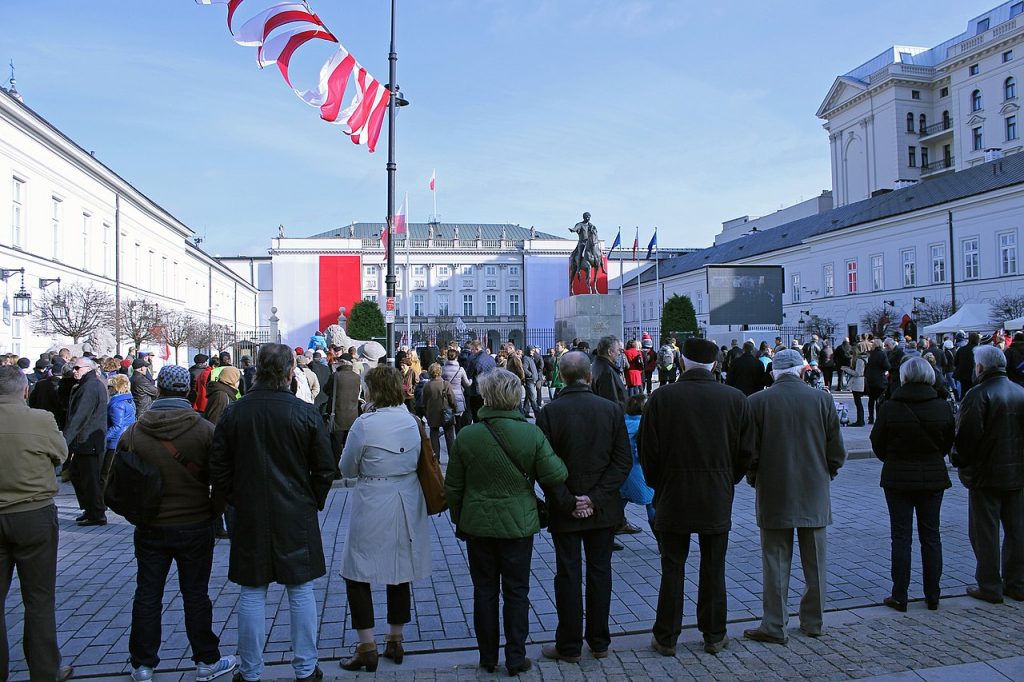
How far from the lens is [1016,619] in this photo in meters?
5.11

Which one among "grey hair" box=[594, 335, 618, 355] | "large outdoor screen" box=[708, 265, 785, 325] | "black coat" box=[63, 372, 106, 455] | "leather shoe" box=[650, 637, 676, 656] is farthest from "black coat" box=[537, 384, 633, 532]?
"large outdoor screen" box=[708, 265, 785, 325]

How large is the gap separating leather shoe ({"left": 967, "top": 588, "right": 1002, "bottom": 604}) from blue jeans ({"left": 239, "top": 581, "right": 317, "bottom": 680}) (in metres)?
4.74

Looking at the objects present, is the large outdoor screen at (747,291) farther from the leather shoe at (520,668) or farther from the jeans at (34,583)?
the jeans at (34,583)

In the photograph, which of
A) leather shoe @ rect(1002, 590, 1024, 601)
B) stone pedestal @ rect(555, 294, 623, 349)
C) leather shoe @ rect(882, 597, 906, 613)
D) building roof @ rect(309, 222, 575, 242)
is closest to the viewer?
leather shoe @ rect(882, 597, 906, 613)

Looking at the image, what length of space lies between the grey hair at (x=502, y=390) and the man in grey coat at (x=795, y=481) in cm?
172

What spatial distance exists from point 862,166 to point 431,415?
2663 inches

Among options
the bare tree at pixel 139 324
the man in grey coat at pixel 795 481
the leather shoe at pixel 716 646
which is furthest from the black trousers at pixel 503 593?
the bare tree at pixel 139 324

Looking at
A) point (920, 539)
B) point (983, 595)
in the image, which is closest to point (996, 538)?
point (983, 595)

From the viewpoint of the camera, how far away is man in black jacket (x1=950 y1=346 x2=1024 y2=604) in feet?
18.0

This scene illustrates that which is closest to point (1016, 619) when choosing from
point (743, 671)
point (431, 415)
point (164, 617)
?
point (743, 671)

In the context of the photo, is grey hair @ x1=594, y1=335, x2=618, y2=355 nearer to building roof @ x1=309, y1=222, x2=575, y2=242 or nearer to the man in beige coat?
the man in beige coat

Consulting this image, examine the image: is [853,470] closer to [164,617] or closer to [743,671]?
[743,671]

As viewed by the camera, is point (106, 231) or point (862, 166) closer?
point (106, 231)

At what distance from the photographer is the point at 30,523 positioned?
4.17m
